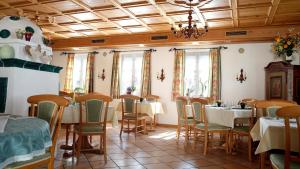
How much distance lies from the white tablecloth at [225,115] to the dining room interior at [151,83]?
0.06 feet

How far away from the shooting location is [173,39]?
7.54 m


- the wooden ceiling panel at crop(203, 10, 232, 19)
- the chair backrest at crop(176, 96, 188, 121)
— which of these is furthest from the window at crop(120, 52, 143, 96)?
the chair backrest at crop(176, 96, 188, 121)

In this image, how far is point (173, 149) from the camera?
4.57m

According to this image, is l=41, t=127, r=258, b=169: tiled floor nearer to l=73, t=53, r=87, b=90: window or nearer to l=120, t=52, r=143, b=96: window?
l=120, t=52, r=143, b=96: window

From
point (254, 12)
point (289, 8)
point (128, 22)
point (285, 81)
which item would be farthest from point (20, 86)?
point (285, 81)

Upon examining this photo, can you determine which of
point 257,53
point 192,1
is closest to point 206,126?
point 192,1

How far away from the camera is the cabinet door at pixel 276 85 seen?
233 inches

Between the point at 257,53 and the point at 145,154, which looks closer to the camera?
the point at 145,154

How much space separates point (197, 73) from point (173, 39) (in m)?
1.38

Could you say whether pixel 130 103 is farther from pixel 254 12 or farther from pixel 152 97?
pixel 254 12

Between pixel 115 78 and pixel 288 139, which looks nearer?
pixel 288 139

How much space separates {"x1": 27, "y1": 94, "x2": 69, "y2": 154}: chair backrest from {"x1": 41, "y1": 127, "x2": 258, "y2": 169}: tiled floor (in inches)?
45.4

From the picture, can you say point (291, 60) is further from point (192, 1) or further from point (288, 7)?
point (192, 1)

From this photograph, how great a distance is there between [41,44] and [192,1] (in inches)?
116
